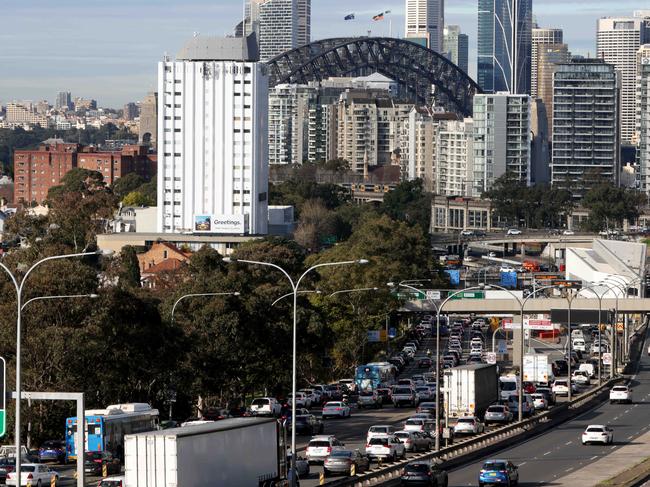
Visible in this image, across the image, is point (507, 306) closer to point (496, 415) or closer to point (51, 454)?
point (496, 415)

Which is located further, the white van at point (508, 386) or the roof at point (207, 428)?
the white van at point (508, 386)

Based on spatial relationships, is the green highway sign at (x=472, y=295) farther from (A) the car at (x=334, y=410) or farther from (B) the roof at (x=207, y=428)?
(B) the roof at (x=207, y=428)

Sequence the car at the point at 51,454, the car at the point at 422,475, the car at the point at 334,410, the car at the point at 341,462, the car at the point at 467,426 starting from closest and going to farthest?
the car at the point at 422,475 < the car at the point at 341,462 < the car at the point at 51,454 < the car at the point at 467,426 < the car at the point at 334,410

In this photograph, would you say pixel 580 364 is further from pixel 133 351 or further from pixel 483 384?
pixel 133 351

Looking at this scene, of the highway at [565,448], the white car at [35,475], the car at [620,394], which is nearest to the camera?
the white car at [35,475]

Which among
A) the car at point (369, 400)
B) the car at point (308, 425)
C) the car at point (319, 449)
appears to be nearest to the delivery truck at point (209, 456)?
the car at point (319, 449)

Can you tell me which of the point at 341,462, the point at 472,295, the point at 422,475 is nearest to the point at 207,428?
the point at 422,475
